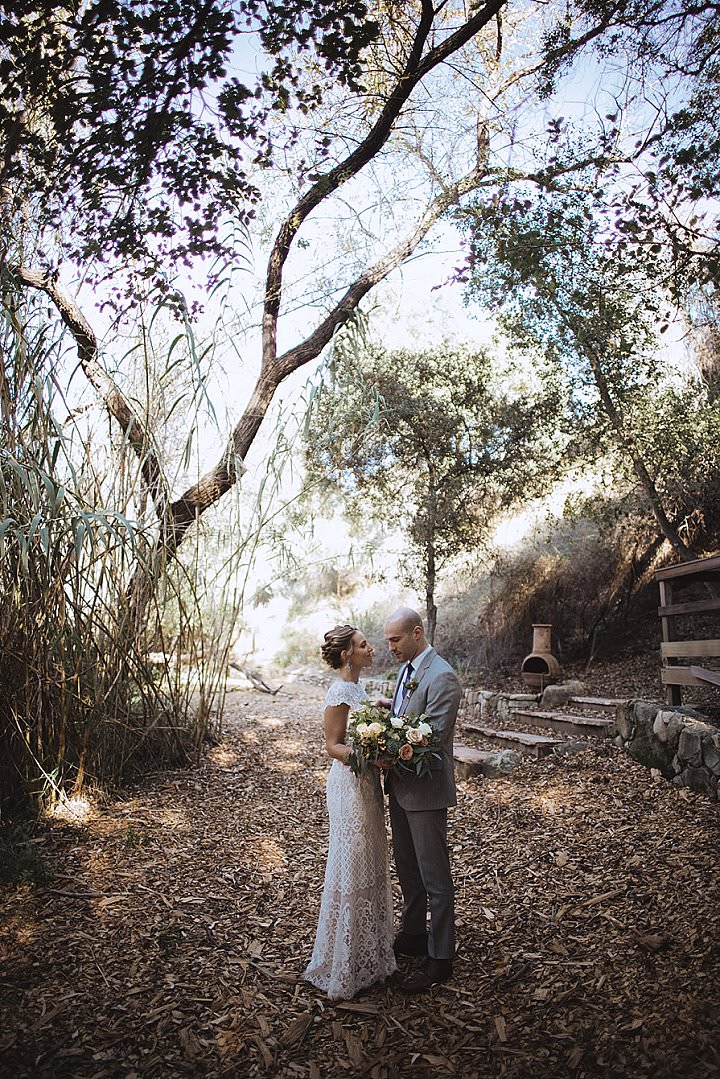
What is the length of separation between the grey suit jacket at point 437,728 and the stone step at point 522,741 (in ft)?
10.4

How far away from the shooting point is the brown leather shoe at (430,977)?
232 cm

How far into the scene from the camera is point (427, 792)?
2336 mm

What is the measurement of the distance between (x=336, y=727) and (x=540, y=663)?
18.9ft

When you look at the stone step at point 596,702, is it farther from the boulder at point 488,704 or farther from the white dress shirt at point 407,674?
the white dress shirt at point 407,674

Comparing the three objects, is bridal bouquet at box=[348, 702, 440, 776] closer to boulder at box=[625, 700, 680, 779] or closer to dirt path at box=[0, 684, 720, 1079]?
dirt path at box=[0, 684, 720, 1079]

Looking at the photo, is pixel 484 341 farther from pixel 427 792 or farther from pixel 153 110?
pixel 427 792

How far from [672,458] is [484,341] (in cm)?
253

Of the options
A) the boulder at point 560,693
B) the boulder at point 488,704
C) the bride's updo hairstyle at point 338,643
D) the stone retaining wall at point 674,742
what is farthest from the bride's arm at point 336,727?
the boulder at point 488,704

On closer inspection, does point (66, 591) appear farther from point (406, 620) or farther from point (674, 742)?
point (674, 742)

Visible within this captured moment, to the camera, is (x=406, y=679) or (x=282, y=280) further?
(x=282, y=280)

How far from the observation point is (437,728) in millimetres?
2344

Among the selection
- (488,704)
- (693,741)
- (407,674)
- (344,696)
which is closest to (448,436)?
(488,704)

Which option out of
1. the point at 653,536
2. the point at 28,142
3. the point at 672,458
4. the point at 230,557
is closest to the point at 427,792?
the point at 230,557

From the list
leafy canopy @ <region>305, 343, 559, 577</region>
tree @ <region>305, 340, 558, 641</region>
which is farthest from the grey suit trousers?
leafy canopy @ <region>305, 343, 559, 577</region>
